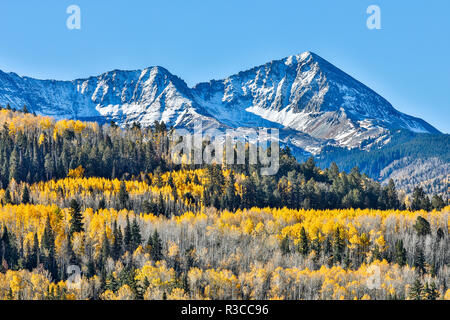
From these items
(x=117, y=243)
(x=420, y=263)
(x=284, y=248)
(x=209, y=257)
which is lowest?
(x=420, y=263)

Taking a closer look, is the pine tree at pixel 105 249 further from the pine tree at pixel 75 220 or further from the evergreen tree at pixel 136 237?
the pine tree at pixel 75 220

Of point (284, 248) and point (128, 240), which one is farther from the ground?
point (128, 240)

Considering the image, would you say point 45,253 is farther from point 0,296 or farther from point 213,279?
point 213,279

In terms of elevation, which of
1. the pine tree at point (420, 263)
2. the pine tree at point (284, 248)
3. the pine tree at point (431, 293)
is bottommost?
the pine tree at point (431, 293)

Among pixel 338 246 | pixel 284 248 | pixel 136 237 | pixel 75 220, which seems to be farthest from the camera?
pixel 338 246

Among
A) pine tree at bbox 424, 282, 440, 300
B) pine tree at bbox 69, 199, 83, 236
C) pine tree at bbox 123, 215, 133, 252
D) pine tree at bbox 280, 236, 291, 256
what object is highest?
pine tree at bbox 69, 199, 83, 236

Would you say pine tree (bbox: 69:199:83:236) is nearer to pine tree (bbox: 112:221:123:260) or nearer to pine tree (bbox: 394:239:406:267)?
pine tree (bbox: 112:221:123:260)

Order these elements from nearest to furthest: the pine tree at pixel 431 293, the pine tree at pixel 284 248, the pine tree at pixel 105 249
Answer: the pine tree at pixel 431 293, the pine tree at pixel 105 249, the pine tree at pixel 284 248

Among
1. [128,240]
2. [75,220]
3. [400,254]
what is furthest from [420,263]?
[75,220]

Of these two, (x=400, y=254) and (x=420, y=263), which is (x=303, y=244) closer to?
(x=400, y=254)

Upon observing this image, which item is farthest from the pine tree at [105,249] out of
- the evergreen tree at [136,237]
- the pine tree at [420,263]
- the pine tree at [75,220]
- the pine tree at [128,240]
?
the pine tree at [420,263]

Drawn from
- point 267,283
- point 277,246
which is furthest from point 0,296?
point 277,246

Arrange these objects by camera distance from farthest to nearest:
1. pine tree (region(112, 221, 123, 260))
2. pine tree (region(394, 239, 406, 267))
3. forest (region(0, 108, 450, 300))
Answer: pine tree (region(394, 239, 406, 267)) → pine tree (region(112, 221, 123, 260)) → forest (region(0, 108, 450, 300))

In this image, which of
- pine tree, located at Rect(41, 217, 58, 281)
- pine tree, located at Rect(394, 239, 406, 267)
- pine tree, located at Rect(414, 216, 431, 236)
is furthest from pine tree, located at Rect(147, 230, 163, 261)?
pine tree, located at Rect(414, 216, 431, 236)
